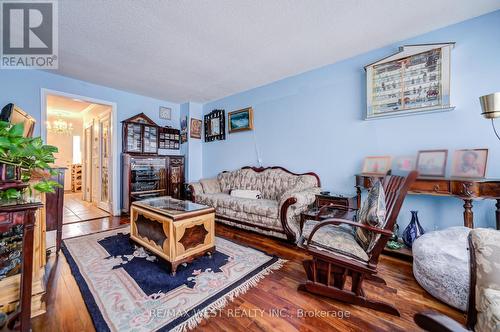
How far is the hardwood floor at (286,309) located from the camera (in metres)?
1.27

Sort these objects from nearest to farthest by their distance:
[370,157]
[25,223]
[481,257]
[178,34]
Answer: [481,257], [25,223], [178,34], [370,157]

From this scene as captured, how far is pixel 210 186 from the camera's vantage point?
3.93 m

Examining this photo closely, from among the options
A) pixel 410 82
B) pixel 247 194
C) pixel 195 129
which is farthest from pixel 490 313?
pixel 195 129

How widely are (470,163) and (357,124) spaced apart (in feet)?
3.84

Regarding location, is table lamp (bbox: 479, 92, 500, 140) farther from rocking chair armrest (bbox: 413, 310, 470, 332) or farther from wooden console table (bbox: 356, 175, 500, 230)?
rocking chair armrest (bbox: 413, 310, 470, 332)

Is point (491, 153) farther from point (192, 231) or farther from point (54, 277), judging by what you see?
point (54, 277)

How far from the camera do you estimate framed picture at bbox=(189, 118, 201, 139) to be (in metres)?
4.74

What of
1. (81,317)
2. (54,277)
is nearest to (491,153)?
(81,317)

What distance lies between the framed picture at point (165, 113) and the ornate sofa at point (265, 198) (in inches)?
78.6

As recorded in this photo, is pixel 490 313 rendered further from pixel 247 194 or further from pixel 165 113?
pixel 165 113

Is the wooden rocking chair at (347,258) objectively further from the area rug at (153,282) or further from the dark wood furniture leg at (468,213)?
the dark wood furniture leg at (468,213)

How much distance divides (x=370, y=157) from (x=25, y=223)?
3.19 metres

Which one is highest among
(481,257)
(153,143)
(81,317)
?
(153,143)

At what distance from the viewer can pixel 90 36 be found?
2.23 meters
